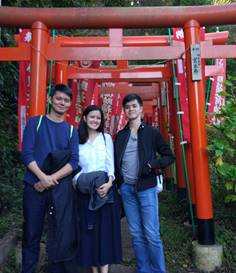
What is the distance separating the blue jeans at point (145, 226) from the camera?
122 inches

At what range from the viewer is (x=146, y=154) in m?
3.11

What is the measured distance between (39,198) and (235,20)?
298 centimetres

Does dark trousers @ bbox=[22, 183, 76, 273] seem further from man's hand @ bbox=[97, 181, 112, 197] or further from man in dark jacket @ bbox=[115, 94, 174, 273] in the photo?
man in dark jacket @ bbox=[115, 94, 174, 273]

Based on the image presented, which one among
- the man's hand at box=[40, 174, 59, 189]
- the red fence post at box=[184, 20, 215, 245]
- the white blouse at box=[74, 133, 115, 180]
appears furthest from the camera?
the red fence post at box=[184, 20, 215, 245]

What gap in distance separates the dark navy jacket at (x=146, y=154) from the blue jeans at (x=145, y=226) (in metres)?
0.09

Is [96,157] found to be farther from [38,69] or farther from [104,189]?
[38,69]

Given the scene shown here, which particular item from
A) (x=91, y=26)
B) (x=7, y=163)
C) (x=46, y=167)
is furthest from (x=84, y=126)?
(x=7, y=163)

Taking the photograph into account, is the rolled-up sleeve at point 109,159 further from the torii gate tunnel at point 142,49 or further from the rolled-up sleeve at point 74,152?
the torii gate tunnel at point 142,49

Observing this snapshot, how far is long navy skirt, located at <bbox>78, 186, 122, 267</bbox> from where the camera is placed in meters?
3.07

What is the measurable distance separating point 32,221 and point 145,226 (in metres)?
1.03

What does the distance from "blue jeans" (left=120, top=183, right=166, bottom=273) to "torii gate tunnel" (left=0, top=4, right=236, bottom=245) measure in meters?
0.85

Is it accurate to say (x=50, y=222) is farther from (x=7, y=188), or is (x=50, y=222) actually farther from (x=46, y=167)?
(x=7, y=188)

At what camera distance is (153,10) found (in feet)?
13.0

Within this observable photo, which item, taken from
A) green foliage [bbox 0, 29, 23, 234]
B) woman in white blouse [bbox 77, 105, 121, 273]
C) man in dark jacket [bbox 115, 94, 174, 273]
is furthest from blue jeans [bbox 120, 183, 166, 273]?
green foliage [bbox 0, 29, 23, 234]
